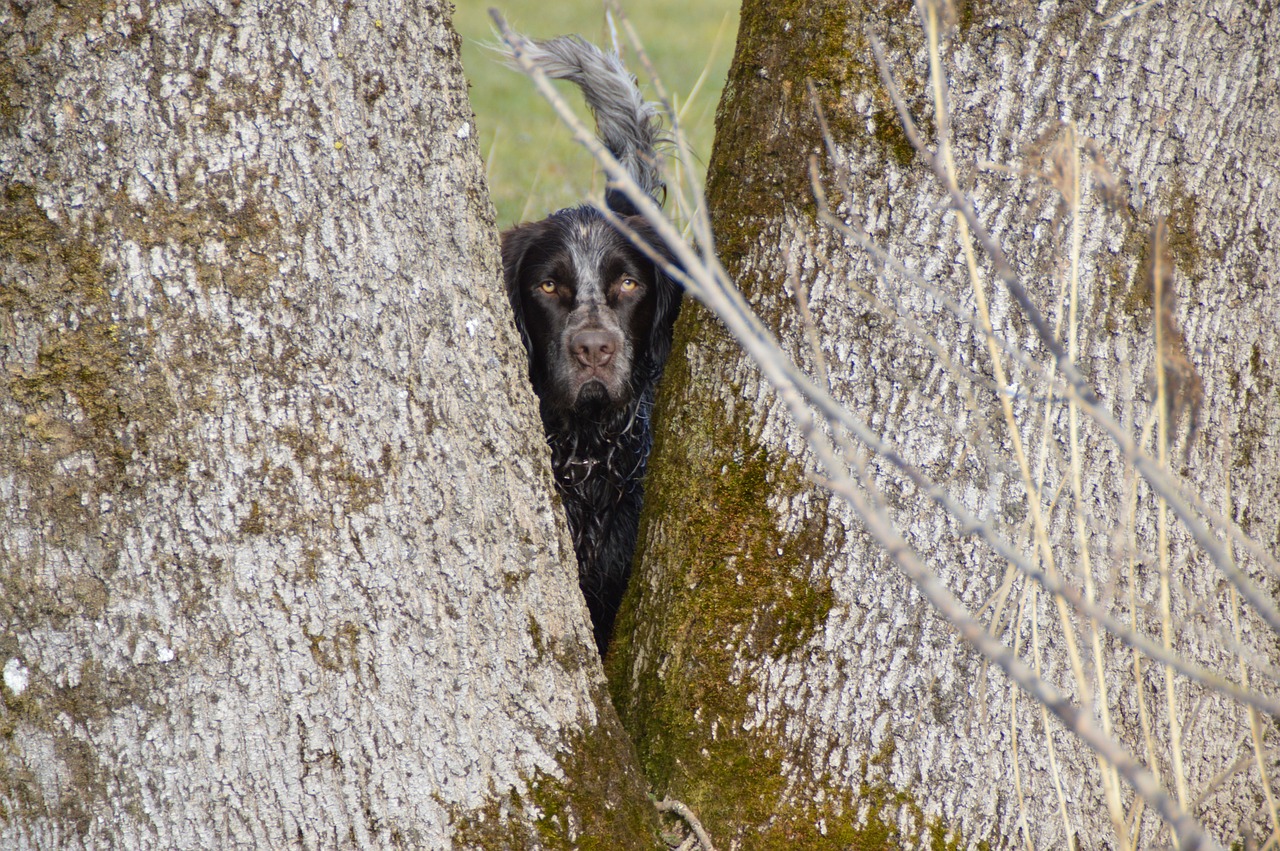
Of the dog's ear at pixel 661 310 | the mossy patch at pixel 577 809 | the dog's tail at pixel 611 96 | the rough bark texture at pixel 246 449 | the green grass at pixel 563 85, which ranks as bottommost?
the mossy patch at pixel 577 809

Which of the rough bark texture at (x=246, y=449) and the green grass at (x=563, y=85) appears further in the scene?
the green grass at (x=563, y=85)

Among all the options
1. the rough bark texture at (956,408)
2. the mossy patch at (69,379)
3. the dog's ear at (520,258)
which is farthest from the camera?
the dog's ear at (520,258)

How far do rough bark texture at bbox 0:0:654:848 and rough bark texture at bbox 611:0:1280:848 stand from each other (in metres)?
0.53

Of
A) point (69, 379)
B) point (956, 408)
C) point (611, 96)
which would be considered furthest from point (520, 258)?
point (69, 379)

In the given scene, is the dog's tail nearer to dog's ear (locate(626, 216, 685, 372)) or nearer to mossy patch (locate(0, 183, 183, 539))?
dog's ear (locate(626, 216, 685, 372))

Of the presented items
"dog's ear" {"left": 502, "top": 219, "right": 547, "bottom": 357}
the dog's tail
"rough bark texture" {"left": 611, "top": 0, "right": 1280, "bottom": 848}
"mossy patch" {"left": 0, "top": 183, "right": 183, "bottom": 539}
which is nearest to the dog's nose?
"dog's ear" {"left": 502, "top": 219, "right": 547, "bottom": 357}

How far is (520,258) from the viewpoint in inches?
147

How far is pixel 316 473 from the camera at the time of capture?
177 cm

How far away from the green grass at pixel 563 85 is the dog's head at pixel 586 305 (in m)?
0.60

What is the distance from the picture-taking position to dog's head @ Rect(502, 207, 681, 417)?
350 centimetres

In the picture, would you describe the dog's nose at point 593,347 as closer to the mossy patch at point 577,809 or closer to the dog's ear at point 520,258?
the dog's ear at point 520,258

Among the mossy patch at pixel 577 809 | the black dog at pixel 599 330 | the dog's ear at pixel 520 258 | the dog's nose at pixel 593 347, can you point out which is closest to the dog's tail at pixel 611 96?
the black dog at pixel 599 330

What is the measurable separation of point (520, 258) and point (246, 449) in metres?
2.12

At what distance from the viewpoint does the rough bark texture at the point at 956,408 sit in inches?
77.2
